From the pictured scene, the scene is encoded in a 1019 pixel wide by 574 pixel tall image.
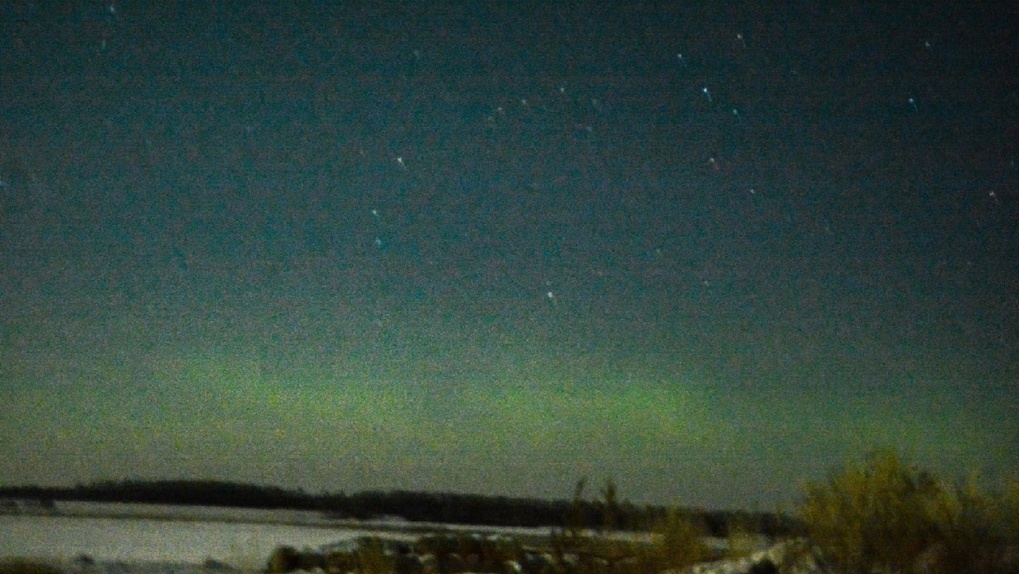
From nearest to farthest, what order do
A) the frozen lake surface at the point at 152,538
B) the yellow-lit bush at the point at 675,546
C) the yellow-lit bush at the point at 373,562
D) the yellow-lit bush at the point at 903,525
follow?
1. the yellow-lit bush at the point at 903,525
2. the yellow-lit bush at the point at 675,546
3. the yellow-lit bush at the point at 373,562
4. the frozen lake surface at the point at 152,538

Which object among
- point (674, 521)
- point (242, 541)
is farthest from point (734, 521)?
point (242, 541)

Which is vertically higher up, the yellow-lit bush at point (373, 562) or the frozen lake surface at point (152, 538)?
the frozen lake surface at point (152, 538)

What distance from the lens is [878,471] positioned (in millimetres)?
16891

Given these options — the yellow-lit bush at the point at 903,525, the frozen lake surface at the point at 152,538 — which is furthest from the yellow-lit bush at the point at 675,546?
the frozen lake surface at the point at 152,538

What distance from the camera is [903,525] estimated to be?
16234 mm

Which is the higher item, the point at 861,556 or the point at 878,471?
the point at 878,471

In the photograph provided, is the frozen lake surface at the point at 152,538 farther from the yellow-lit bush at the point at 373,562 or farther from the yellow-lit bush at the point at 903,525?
the yellow-lit bush at the point at 903,525

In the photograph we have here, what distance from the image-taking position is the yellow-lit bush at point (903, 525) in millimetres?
15508

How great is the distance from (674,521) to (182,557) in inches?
677

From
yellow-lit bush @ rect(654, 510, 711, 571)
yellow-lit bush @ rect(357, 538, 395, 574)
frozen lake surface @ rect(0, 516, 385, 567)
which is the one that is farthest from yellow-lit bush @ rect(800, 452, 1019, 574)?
frozen lake surface @ rect(0, 516, 385, 567)

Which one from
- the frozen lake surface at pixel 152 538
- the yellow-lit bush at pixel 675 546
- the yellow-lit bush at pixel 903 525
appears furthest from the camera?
the frozen lake surface at pixel 152 538

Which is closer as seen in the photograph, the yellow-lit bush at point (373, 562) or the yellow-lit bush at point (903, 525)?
the yellow-lit bush at point (903, 525)

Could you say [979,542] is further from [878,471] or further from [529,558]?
[529,558]

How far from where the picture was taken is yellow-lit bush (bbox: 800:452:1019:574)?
15508 millimetres
